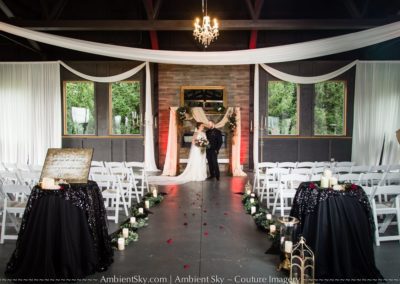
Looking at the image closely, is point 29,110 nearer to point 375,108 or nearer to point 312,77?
point 312,77

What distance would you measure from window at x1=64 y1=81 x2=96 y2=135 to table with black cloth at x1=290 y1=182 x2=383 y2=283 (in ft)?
32.5

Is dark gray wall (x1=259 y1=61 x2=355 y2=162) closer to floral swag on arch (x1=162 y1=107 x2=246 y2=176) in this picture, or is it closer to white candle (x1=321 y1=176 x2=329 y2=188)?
floral swag on arch (x1=162 y1=107 x2=246 y2=176)

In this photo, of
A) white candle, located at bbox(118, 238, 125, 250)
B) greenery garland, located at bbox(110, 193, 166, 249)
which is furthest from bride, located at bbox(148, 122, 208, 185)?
white candle, located at bbox(118, 238, 125, 250)

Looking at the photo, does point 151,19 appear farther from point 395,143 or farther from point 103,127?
point 395,143

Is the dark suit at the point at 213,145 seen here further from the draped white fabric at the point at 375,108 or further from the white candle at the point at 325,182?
the white candle at the point at 325,182

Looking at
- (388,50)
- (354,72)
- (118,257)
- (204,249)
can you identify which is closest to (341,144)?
(354,72)

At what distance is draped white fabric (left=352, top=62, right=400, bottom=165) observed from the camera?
10.9 meters

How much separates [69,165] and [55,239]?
2.71ft

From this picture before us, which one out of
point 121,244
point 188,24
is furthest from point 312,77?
point 121,244

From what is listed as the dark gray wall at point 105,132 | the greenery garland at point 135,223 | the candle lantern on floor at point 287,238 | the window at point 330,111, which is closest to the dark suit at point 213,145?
the greenery garland at point 135,223

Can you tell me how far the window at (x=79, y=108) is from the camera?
12.2 m

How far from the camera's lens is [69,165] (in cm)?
392

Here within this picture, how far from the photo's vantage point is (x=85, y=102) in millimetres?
12180

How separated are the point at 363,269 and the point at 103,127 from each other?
32.9ft
